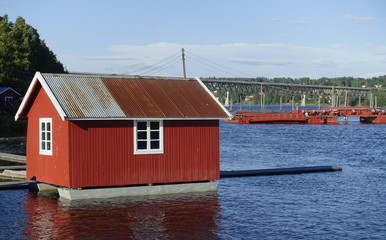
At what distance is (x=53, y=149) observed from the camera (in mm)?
24594

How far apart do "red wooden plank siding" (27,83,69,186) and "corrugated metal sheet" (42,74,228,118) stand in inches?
34.6

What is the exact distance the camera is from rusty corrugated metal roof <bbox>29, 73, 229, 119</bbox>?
24328 mm

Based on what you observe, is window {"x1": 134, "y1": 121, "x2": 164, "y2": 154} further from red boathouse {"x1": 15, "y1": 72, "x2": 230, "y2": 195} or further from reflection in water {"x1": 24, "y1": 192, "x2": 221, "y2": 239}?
reflection in water {"x1": 24, "y1": 192, "x2": 221, "y2": 239}

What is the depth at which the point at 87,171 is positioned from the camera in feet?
77.9

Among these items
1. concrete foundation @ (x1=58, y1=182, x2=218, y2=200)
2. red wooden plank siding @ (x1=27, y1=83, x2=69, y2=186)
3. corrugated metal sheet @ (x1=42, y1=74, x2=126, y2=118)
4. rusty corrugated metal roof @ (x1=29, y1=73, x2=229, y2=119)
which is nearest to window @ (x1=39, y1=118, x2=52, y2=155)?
red wooden plank siding @ (x1=27, y1=83, x2=69, y2=186)

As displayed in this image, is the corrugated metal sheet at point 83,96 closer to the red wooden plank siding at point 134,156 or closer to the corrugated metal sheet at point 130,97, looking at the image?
the corrugated metal sheet at point 130,97

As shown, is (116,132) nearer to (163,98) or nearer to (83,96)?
(83,96)

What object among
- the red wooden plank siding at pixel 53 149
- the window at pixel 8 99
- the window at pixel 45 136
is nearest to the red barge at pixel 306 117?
the window at pixel 8 99

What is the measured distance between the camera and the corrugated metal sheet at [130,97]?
24359mm

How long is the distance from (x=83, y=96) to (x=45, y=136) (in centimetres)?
258

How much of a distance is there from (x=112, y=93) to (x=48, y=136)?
3.57 meters

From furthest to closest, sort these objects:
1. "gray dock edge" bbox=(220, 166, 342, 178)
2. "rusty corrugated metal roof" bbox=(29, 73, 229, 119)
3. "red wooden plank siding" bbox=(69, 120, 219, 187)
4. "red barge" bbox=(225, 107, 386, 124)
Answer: "red barge" bbox=(225, 107, 386, 124), "gray dock edge" bbox=(220, 166, 342, 178), "rusty corrugated metal roof" bbox=(29, 73, 229, 119), "red wooden plank siding" bbox=(69, 120, 219, 187)

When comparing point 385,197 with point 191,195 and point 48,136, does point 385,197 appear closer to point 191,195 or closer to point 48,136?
point 191,195

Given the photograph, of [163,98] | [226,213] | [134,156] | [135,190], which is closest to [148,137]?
[134,156]
